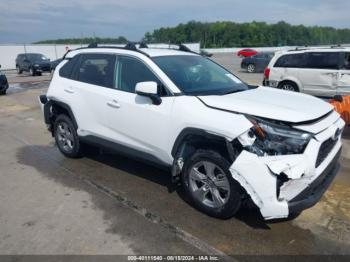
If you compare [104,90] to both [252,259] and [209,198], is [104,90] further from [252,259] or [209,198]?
[252,259]

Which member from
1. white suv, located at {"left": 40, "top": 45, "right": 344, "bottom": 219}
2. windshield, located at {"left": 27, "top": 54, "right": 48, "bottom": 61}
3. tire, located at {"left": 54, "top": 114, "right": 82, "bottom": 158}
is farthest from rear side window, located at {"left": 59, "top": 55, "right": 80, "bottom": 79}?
windshield, located at {"left": 27, "top": 54, "right": 48, "bottom": 61}

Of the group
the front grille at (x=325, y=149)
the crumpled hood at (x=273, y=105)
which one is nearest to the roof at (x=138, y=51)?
the crumpled hood at (x=273, y=105)

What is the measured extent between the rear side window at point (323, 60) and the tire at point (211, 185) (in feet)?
27.2

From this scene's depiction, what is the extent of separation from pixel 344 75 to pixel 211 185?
8161 mm

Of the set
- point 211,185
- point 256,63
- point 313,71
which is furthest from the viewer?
point 256,63

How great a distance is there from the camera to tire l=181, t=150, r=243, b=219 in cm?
367

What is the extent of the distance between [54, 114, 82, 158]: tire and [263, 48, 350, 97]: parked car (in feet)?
26.0

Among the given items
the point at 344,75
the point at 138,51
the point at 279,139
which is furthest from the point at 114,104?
the point at 344,75

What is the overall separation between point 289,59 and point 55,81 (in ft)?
26.7

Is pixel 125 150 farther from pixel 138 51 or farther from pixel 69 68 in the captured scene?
pixel 69 68

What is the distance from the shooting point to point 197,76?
4727 millimetres

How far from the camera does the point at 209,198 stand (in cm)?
405

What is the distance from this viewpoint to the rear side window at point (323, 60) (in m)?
10.7

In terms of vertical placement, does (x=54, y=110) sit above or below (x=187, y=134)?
below
